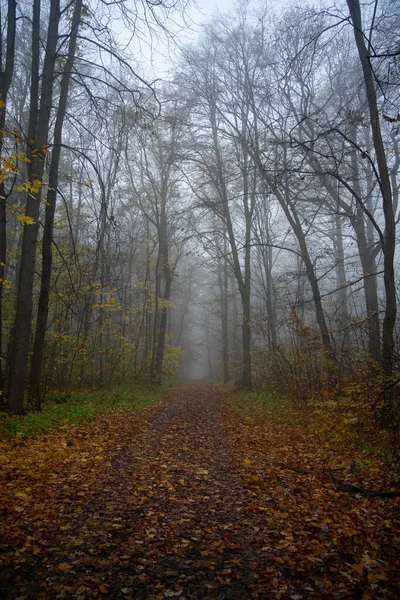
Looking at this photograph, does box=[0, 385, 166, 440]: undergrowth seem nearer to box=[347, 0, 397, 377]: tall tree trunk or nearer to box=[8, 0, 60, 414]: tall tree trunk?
box=[8, 0, 60, 414]: tall tree trunk

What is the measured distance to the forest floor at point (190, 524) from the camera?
2582 millimetres

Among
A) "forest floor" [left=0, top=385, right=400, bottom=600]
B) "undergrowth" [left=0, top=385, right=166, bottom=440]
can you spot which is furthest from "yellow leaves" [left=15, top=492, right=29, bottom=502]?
"undergrowth" [left=0, top=385, right=166, bottom=440]

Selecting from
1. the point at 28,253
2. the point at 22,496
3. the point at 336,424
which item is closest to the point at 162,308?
the point at 28,253

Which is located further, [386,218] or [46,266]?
[46,266]

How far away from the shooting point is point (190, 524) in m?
3.55

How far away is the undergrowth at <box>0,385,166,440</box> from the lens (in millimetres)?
6320

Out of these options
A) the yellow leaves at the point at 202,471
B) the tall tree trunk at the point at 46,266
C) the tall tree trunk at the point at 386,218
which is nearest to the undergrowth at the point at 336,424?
the tall tree trunk at the point at 386,218

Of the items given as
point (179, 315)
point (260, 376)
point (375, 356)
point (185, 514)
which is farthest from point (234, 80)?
point (179, 315)

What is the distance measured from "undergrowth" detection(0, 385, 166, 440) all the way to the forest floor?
470mm

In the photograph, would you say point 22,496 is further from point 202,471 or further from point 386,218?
point 386,218

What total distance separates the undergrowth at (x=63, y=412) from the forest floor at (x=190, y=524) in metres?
0.47

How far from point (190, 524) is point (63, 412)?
18.5ft

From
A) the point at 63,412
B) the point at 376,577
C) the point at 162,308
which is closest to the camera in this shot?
the point at 376,577

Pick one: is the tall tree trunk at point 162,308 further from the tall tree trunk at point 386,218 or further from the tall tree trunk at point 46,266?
the tall tree trunk at point 386,218
